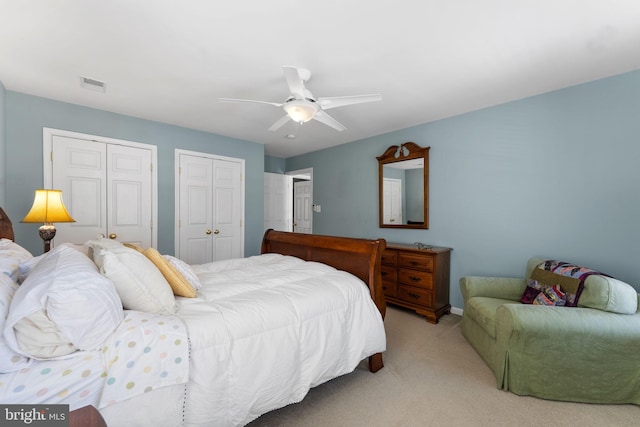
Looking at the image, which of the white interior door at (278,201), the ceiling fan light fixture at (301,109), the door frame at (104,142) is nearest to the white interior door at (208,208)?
the door frame at (104,142)

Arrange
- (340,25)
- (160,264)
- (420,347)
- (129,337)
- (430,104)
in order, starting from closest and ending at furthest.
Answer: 1. (129,337)
2. (160,264)
3. (340,25)
4. (420,347)
5. (430,104)

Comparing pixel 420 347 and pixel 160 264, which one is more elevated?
pixel 160 264

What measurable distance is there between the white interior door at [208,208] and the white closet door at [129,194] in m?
0.39

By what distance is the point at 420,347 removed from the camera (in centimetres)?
262

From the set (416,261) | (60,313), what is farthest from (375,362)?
(60,313)

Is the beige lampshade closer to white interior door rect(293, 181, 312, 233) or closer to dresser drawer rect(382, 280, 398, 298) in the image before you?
dresser drawer rect(382, 280, 398, 298)

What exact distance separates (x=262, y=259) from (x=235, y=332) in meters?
1.30

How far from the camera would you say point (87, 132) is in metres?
3.25

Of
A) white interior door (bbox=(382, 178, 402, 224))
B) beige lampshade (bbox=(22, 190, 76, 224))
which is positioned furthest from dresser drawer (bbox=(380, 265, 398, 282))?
beige lampshade (bbox=(22, 190, 76, 224))

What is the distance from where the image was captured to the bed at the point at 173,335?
3.26 feet

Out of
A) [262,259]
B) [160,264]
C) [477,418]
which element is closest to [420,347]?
[477,418]

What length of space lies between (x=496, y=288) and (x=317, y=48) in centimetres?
266

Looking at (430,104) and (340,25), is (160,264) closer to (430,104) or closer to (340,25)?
(340,25)

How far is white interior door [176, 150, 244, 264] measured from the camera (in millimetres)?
3998
